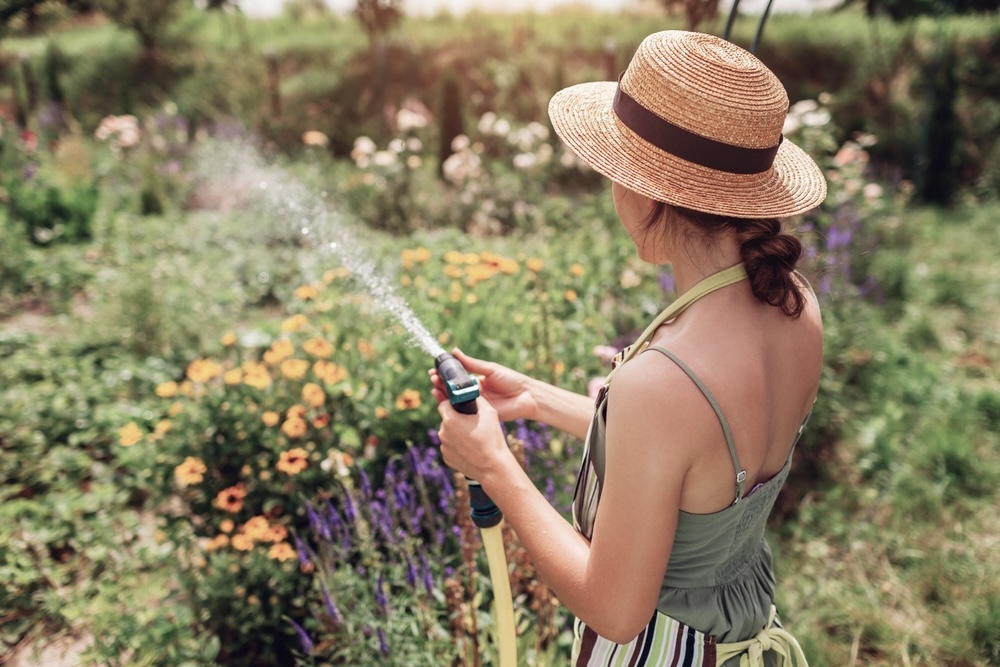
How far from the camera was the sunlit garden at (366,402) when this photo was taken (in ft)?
7.47

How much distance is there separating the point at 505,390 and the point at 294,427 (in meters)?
1.15

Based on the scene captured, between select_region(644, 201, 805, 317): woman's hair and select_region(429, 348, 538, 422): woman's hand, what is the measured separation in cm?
57

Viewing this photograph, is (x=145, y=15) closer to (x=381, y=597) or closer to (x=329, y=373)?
(x=329, y=373)

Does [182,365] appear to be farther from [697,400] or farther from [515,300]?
[697,400]

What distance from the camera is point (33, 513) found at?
2885 mm

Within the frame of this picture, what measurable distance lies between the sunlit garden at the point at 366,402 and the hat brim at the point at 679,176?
0.60 ft

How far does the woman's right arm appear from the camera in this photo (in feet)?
5.34

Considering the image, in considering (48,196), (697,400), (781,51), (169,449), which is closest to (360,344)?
(169,449)

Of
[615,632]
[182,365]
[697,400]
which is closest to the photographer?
[697,400]

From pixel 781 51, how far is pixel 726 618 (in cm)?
1396

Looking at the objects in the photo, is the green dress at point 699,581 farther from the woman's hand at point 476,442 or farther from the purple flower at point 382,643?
the purple flower at point 382,643

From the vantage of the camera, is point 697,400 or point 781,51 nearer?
point 697,400

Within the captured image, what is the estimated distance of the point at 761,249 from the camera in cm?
115

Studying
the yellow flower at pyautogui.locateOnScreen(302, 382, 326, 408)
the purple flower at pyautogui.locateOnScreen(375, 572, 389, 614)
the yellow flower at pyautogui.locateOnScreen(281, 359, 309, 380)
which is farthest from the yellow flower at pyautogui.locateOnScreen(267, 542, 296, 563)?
the yellow flower at pyautogui.locateOnScreen(281, 359, 309, 380)
